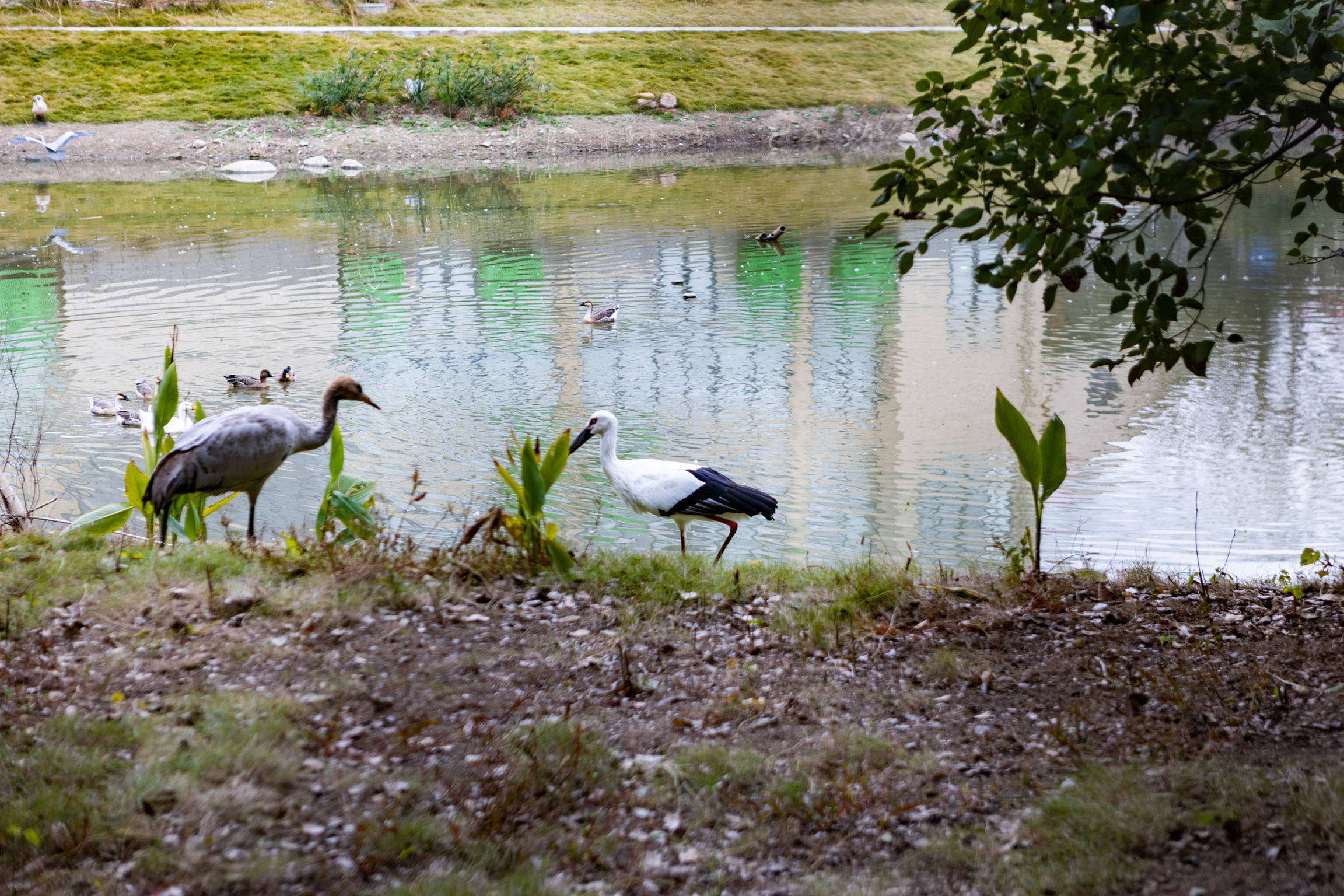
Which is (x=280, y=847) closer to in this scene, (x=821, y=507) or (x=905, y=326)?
(x=821, y=507)

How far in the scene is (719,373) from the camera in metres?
13.1

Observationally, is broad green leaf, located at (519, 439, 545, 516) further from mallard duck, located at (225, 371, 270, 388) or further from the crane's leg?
mallard duck, located at (225, 371, 270, 388)

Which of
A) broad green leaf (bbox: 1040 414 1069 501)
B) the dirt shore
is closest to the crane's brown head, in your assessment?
broad green leaf (bbox: 1040 414 1069 501)

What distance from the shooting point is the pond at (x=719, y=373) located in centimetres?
905

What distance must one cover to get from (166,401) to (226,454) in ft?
2.91

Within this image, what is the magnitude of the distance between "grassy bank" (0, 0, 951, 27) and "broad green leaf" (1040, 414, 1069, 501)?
160 ft

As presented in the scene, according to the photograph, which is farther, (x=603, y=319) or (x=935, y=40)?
(x=935, y=40)

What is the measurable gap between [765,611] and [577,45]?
46095 mm

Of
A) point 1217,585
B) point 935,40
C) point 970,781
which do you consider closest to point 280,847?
point 970,781

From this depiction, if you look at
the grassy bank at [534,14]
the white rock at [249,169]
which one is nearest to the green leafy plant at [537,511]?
the white rock at [249,169]

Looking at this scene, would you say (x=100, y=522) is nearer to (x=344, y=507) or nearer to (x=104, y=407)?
(x=344, y=507)

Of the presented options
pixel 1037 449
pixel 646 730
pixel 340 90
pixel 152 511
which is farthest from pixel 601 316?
pixel 340 90

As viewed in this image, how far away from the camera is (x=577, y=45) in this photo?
4819cm

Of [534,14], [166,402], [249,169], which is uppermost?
[534,14]
